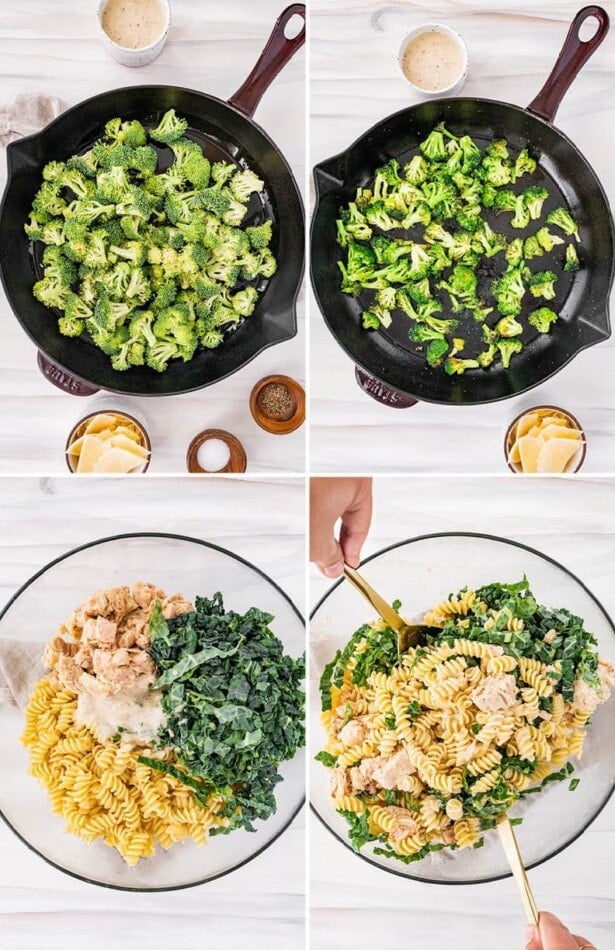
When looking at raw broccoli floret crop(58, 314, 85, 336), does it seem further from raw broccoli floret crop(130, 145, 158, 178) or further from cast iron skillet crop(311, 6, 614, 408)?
cast iron skillet crop(311, 6, 614, 408)

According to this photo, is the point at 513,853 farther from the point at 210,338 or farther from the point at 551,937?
the point at 210,338

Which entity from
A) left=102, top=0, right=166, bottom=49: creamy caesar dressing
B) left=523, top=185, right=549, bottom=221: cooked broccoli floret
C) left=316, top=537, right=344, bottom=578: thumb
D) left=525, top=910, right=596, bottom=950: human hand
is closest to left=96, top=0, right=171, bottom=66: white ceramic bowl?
left=102, top=0, right=166, bottom=49: creamy caesar dressing

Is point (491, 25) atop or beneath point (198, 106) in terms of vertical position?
atop

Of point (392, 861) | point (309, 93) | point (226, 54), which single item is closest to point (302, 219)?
point (309, 93)

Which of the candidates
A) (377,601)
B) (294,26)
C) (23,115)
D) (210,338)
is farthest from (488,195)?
(23,115)

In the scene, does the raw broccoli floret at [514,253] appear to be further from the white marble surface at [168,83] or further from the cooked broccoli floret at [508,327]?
Answer: the white marble surface at [168,83]

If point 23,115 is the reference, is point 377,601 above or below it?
below

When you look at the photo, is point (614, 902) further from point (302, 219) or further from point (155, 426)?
point (302, 219)
